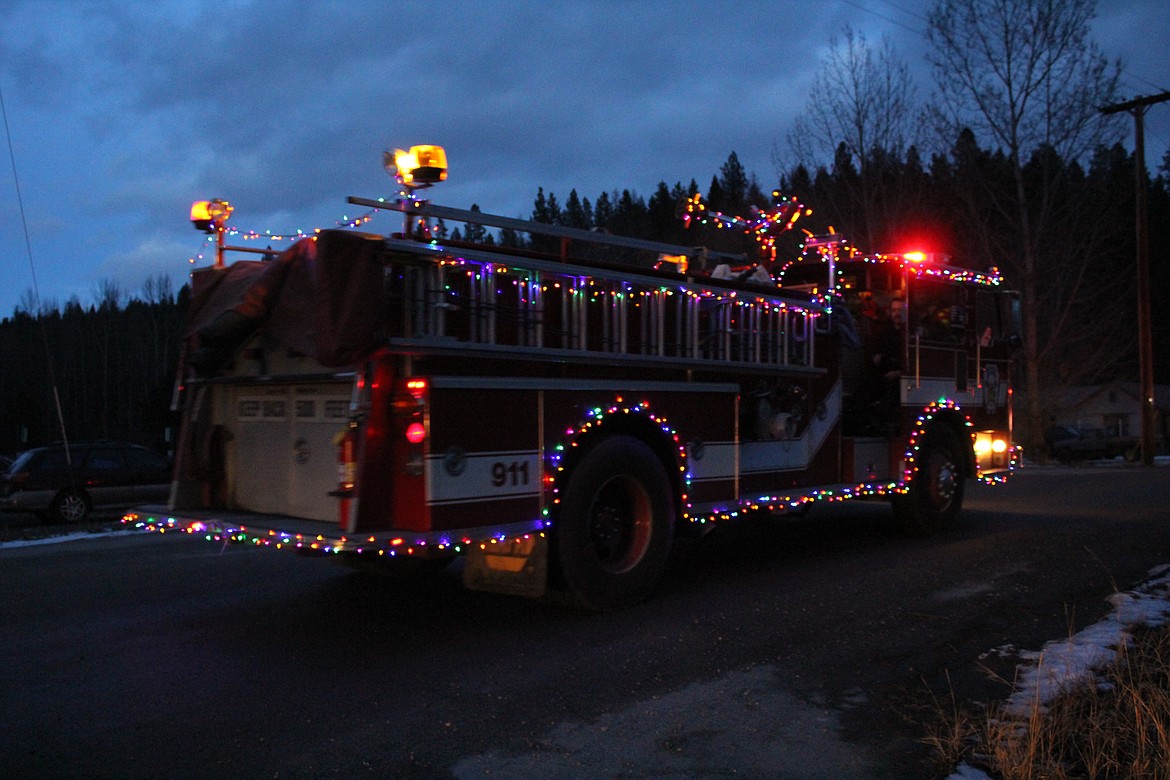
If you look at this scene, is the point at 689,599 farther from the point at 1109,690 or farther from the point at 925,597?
the point at 1109,690

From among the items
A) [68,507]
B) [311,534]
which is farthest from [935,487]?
[68,507]

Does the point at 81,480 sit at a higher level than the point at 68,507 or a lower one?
higher

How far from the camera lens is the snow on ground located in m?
5.04

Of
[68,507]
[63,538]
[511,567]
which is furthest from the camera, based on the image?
[68,507]

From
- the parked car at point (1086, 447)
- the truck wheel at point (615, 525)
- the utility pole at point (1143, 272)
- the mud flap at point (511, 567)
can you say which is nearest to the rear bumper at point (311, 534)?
the mud flap at point (511, 567)

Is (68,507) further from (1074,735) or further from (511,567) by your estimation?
(1074,735)

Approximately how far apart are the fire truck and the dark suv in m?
11.2

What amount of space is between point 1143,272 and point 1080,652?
24.7 meters

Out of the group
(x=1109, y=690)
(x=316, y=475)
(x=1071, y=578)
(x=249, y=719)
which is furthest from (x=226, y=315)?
(x=1071, y=578)

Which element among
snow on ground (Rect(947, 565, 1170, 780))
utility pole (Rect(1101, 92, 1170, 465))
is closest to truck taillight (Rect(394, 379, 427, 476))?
snow on ground (Rect(947, 565, 1170, 780))

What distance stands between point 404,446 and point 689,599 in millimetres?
2699

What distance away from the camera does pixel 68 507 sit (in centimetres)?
1753

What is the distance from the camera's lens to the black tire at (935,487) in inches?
405

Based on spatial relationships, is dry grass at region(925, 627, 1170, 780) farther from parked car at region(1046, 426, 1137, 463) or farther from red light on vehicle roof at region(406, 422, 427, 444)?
parked car at region(1046, 426, 1137, 463)
